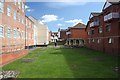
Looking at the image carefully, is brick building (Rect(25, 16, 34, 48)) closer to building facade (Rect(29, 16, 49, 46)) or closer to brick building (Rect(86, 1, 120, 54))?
building facade (Rect(29, 16, 49, 46))

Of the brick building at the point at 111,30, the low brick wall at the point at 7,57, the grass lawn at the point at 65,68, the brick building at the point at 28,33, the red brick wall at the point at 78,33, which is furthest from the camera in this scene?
the red brick wall at the point at 78,33

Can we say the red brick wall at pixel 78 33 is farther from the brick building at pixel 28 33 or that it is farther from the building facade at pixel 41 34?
the brick building at pixel 28 33

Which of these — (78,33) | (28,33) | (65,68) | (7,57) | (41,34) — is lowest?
(65,68)

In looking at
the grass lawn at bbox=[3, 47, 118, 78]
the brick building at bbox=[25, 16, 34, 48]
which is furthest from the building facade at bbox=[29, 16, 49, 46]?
the grass lawn at bbox=[3, 47, 118, 78]

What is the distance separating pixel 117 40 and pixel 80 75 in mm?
16262

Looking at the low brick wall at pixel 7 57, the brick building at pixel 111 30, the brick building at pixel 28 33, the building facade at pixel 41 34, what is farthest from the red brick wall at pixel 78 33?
the low brick wall at pixel 7 57

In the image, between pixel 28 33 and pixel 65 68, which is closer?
pixel 65 68

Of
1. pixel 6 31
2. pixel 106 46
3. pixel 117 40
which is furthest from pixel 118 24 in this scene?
pixel 6 31

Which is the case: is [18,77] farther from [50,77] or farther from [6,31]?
[6,31]

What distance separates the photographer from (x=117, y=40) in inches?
1055

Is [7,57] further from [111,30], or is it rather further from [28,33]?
[28,33]

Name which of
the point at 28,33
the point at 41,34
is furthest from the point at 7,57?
the point at 41,34

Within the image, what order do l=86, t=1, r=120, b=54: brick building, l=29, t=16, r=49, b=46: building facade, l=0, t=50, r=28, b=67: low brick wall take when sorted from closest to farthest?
l=0, t=50, r=28, b=67: low brick wall
l=86, t=1, r=120, b=54: brick building
l=29, t=16, r=49, b=46: building facade

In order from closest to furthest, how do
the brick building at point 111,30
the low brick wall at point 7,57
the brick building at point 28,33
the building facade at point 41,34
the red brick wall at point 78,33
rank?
the low brick wall at point 7,57 < the brick building at point 111,30 < the brick building at point 28,33 < the building facade at point 41,34 < the red brick wall at point 78,33
